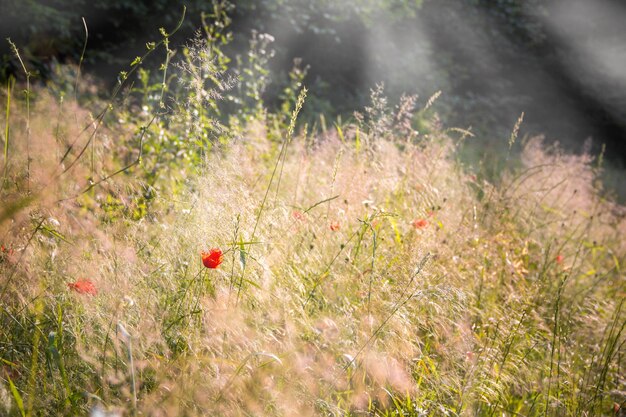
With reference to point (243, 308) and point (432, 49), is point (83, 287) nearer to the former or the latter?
point (243, 308)

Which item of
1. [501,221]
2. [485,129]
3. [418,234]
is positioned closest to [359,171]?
[418,234]

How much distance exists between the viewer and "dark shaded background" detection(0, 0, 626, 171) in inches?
235

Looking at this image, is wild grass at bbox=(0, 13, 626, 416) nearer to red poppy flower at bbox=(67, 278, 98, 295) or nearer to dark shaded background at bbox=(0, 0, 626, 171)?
red poppy flower at bbox=(67, 278, 98, 295)

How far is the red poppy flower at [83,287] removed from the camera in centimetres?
143

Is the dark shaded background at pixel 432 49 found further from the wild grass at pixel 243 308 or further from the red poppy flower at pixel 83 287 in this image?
the red poppy flower at pixel 83 287

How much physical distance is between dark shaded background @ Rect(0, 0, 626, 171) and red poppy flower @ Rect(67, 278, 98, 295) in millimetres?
4370

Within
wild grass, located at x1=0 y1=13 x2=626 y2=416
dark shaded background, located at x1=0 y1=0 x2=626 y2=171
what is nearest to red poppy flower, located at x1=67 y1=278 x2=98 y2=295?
wild grass, located at x1=0 y1=13 x2=626 y2=416

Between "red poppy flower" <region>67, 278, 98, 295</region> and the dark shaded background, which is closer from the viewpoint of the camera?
"red poppy flower" <region>67, 278, 98, 295</region>

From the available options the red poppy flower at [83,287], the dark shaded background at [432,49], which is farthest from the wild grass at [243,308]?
the dark shaded background at [432,49]

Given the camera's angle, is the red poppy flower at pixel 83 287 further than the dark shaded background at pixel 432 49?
No

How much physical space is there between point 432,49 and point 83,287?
8.11 meters

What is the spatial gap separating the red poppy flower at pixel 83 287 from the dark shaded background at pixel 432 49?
172 inches

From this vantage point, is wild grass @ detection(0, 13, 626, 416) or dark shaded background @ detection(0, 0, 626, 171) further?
dark shaded background @ detection(0, 0, 626, 171)

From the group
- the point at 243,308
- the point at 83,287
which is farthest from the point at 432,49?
the point at 83,287
